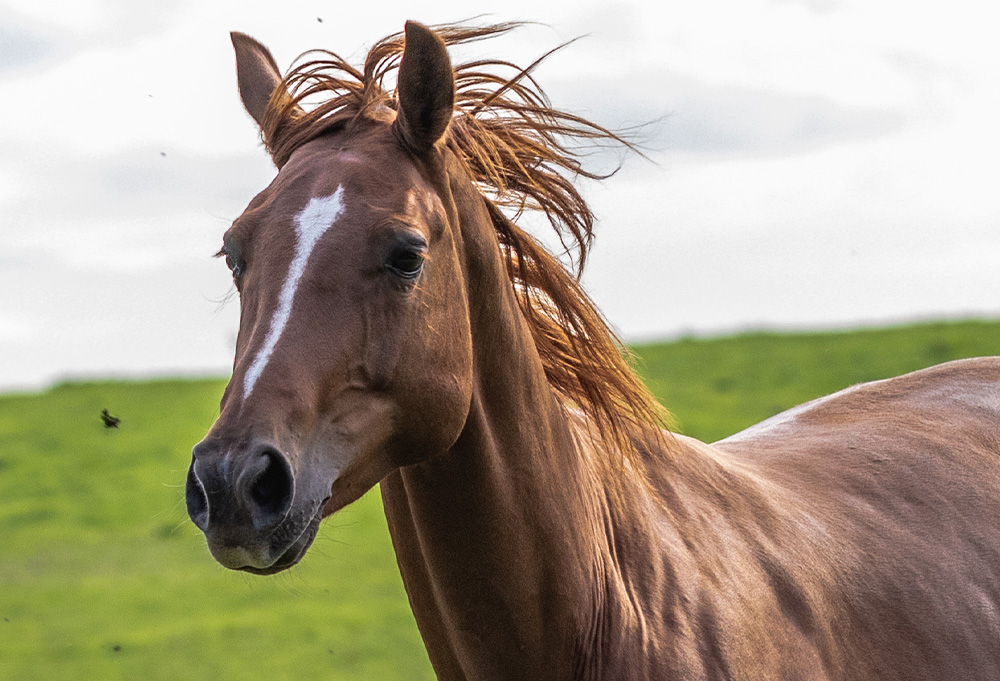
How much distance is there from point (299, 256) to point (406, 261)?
0.26m

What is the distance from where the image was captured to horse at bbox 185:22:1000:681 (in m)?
2.58

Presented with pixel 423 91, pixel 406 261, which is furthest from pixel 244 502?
pixel 423 91

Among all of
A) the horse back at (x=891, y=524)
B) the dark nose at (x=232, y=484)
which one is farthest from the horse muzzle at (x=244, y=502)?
the horse back at (x=891, y=524)

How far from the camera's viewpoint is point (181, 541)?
22312 millimetres

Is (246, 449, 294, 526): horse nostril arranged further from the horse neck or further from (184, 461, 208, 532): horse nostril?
the horse neck

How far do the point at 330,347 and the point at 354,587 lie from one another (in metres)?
Result: 16.3

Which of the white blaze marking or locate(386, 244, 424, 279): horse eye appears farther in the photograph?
locate(386, 244, 424, 279): horse eye

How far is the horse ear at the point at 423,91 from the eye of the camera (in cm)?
283

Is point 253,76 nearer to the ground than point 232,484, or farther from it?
farther from it

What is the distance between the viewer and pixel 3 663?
15.3 meters

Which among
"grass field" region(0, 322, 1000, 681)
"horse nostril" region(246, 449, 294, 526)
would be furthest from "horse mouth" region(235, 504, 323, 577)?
"grass field" region(0, 322, 1000, 681)

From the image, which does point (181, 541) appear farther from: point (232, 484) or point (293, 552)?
point (232, 484)

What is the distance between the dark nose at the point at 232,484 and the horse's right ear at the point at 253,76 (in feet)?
5.32

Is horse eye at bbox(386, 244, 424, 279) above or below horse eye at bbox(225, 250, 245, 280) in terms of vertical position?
above
